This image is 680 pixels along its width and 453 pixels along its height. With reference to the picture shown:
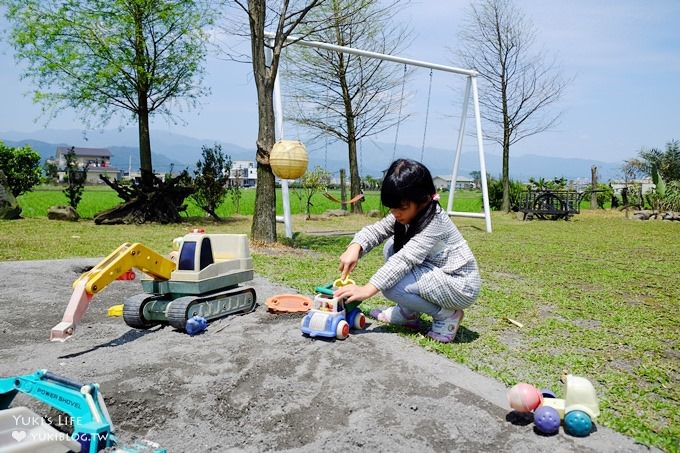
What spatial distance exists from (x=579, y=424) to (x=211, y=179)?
14240 millimetres

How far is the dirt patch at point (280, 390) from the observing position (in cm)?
229

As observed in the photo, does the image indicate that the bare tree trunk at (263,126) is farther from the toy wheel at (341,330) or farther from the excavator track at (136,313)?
the toy wheel at (341,330)

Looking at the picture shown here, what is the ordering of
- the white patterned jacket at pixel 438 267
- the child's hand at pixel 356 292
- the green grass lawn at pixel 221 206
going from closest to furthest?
1. the child's hand at pixel 356 292
2. the white patterned jacket at pixel 438 267
3. the green grass lawn at pixel 221 206

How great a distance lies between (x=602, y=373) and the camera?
3.19m

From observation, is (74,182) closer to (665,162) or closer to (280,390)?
(280,390)

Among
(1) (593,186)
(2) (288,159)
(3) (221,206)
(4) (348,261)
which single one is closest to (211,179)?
(3) (221,206)

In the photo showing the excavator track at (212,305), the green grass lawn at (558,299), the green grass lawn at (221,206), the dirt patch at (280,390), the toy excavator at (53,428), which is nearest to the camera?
the toy excavator at (53,428)

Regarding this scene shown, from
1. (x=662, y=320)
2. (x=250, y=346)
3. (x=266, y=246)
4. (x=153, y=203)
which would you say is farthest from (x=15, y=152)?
(x=662, y=320)

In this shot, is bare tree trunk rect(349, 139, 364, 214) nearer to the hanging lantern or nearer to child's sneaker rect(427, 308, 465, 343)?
the hanging lantern

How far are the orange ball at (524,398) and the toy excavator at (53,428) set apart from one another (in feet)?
4.91

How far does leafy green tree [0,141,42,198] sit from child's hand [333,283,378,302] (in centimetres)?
1606

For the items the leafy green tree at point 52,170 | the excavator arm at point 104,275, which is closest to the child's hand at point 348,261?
the excavator arm at point 104,275

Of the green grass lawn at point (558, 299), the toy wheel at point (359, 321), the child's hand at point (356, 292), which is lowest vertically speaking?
the green grass lawn at point (558, 299)

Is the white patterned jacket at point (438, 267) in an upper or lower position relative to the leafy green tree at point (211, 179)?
lower
